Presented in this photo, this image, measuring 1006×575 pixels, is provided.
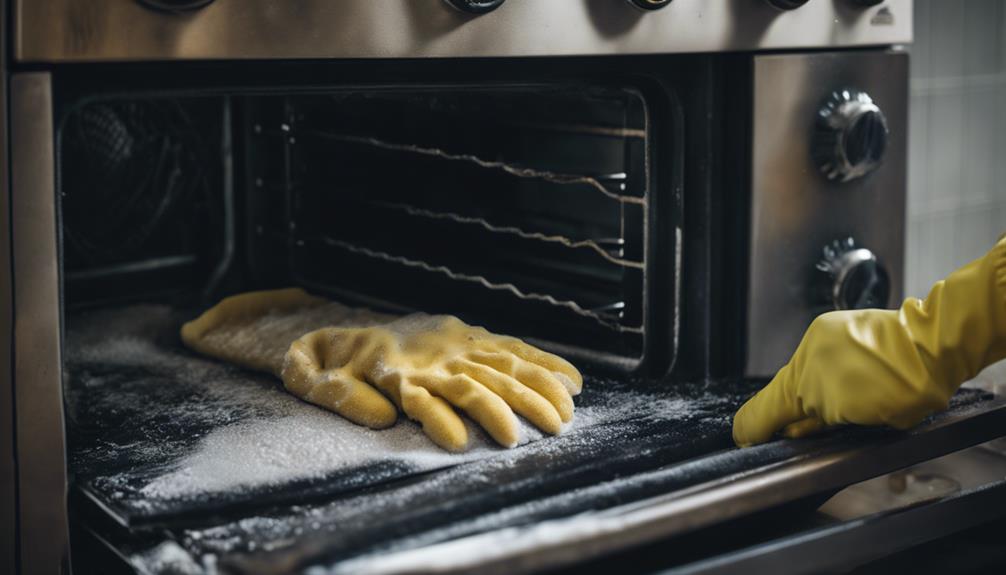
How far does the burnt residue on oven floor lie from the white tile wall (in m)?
1.03

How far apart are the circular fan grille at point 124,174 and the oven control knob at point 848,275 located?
95 cm

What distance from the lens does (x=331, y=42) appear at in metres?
1.04

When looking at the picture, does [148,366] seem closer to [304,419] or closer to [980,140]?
[304,419]

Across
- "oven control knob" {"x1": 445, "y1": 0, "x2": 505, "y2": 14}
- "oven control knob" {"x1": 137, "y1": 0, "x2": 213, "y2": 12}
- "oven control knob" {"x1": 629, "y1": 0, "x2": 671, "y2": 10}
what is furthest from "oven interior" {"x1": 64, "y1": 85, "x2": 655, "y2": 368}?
"oven control knob" {"x1": 137, "y1": 0, "x2": 213, "y2": 12}

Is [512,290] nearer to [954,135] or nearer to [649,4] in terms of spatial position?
[649,4]

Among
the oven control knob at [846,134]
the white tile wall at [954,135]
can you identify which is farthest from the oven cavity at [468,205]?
the white tile wall at [954,135]

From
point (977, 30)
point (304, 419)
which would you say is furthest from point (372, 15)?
point (977, 30)

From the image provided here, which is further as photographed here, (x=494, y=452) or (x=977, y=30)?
(x=977, y=30)

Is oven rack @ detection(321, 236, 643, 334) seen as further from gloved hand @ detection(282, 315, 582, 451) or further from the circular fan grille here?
the circular fan grille

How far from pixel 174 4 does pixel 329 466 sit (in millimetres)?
424

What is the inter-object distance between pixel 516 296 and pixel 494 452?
1.38 ft

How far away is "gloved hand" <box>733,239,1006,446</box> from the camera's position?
0.98 m

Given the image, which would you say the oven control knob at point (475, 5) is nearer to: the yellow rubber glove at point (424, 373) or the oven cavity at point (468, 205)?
the oven cavity at point (468, 205)

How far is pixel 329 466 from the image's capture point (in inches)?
40.6
